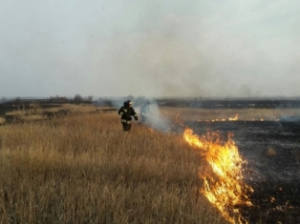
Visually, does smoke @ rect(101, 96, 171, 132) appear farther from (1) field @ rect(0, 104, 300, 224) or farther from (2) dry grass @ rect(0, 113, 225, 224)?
(2) dry grass @ rect(0, 113, 225, 224)

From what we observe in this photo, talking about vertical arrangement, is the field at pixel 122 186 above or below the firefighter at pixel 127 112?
below

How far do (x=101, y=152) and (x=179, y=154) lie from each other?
297 centimetres

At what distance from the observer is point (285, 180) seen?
9008mm

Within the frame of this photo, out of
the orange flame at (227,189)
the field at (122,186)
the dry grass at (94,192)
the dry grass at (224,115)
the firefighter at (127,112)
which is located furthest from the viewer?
the dry grass at (224,115)

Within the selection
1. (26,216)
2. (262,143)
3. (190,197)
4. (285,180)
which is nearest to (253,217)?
(190,197)

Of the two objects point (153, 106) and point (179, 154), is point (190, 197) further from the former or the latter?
point (153, 106)

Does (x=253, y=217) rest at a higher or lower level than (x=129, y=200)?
lower

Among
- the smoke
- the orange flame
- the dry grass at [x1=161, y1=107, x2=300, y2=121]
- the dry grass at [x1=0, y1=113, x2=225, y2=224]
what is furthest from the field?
the dry grass at [x1=161, y1=107, x2=300, y2=121]

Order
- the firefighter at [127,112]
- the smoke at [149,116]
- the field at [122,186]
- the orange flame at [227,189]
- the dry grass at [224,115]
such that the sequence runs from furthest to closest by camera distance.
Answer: the dry grass at [224,115] < the smoke at [149,116] < the firefighter at [127,112] < the orange flame at [227,189] < the field at [122,186]

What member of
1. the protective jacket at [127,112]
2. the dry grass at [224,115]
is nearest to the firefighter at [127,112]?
the protective jacket at [127,112]

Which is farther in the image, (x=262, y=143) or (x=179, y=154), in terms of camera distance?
(x=262, y=143)

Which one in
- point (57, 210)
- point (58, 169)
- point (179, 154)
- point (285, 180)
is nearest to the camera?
point (57, 210)

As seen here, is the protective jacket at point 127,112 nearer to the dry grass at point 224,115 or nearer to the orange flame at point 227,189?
the orange flame at point 227,189

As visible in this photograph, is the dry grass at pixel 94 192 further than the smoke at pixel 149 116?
No
